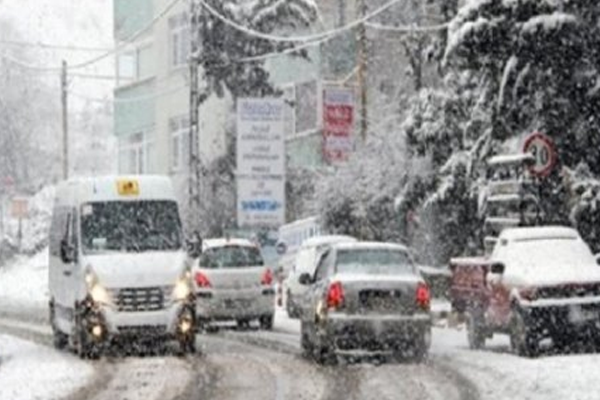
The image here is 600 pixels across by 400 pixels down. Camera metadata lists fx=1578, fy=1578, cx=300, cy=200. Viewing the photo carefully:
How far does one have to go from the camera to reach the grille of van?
24.2 metres

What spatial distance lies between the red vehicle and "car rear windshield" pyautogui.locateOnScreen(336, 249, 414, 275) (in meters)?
1.48

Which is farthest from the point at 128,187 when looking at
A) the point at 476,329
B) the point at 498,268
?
the point at 498,268

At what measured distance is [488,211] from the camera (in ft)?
105

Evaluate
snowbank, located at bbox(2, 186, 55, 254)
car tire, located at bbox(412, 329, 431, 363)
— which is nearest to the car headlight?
car tire, located at bbox(412, 329, 431, 363)

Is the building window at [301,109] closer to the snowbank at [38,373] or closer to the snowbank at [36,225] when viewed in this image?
the snowbank at [36,225]

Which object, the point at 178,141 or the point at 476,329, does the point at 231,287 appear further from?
the point at 178,141

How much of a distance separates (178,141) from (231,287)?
3041 centimetres

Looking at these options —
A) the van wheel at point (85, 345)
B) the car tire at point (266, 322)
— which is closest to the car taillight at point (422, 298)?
the van wheel at point (85, 345)

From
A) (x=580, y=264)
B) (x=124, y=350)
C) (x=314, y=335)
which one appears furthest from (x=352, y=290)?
(x=124, y=350)

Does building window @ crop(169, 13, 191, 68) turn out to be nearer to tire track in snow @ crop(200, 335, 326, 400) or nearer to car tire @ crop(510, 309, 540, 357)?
tire track in snow @ crop(200, 335, 326, 400)

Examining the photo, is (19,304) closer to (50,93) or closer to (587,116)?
(587,116)

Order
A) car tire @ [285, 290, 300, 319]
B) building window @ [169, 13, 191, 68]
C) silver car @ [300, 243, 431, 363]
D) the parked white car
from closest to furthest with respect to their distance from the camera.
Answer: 1. silver car @ [300, 243, 431, 363]
2. the parked white car
3. car tire @ [285, 290, 300, 319]
4. building window @ [169, 13, 191, 68]

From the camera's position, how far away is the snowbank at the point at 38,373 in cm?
1908

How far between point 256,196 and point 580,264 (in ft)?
51.7
